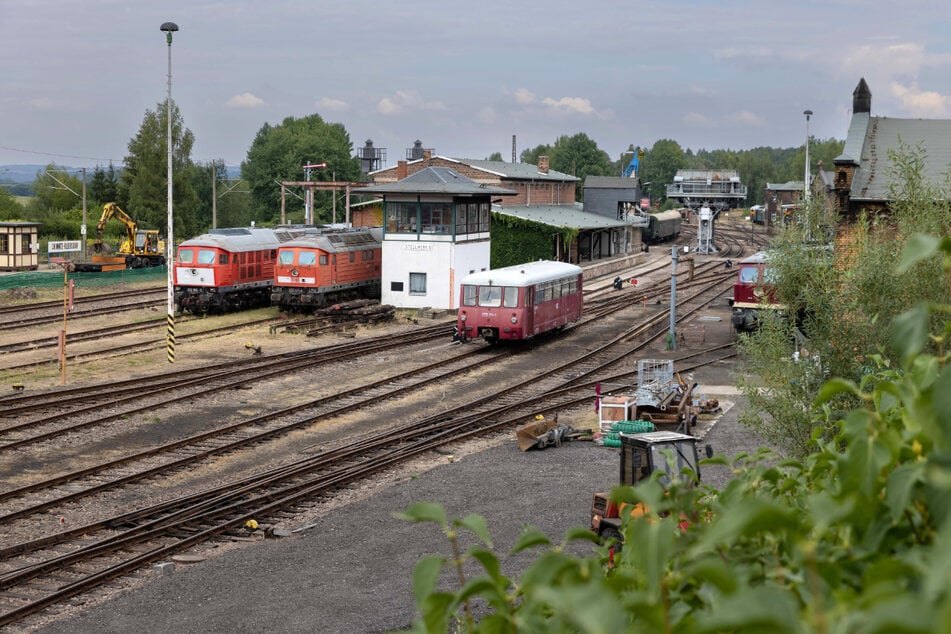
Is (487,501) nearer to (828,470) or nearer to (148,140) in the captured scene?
(828,470)

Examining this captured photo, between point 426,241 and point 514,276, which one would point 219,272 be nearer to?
point 426,241

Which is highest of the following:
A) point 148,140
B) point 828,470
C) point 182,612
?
point 148,140

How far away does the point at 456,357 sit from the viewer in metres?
36.6

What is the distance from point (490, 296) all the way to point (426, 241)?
11.1 m

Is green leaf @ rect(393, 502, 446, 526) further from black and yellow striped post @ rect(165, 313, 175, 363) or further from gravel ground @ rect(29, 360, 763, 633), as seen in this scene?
black and yellow striped post @ rect(165, 313, 175, 363)

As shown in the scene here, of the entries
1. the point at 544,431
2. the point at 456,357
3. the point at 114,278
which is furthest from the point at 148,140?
the point at 544,431

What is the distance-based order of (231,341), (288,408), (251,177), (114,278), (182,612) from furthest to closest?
(251,177) < (114,278) < (231,341) < (288,408) < (182,612)

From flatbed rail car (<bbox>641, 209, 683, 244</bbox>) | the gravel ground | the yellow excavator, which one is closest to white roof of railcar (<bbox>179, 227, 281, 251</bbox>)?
the yellow excavator

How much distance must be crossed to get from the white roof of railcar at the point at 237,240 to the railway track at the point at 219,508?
19.6m

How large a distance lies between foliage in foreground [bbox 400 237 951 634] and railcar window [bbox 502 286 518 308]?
31.6m

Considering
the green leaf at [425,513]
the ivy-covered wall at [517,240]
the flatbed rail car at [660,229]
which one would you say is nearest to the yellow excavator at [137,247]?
the ivy-covered wall at [517,240]

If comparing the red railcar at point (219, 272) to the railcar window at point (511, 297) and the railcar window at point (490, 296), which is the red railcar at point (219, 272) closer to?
the railcar window at point (490, 296)

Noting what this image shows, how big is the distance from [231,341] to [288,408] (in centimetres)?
1295

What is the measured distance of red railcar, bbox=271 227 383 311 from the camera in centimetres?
4519
